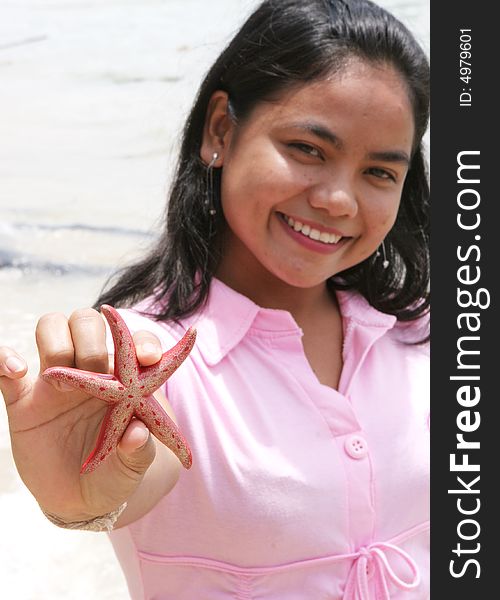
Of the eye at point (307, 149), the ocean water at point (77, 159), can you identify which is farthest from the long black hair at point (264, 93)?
the ocean water at point (77, 159)

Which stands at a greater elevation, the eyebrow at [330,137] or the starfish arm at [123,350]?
the eyebrow at [330,137]

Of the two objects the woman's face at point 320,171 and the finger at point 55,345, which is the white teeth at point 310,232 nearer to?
the woman's face at point 320,171

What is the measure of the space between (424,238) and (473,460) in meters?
0.57

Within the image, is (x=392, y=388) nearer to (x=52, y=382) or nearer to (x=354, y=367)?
(x=354, y=367)

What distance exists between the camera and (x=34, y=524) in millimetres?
2779

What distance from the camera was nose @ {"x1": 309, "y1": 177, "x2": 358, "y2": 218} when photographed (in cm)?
171

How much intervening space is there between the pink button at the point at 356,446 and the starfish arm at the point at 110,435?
55 centimetres

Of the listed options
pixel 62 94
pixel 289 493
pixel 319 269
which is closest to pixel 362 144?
pixel 319 269

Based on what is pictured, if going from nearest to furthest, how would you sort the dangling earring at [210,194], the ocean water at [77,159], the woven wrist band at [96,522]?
1. the woven wrist band at [96,522]
2. the dangling earring at [210,194]
3. the ocean water at [77,159]

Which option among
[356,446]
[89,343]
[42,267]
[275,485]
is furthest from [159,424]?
[42,267]

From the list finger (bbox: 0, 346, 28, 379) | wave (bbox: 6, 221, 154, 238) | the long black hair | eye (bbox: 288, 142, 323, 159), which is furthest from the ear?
wave (bbox: 6, 221, 154, 238)

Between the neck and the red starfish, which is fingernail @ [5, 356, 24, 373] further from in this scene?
the neck

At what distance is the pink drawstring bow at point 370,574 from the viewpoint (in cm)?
170

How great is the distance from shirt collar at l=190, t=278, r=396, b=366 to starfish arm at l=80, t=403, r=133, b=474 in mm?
465
